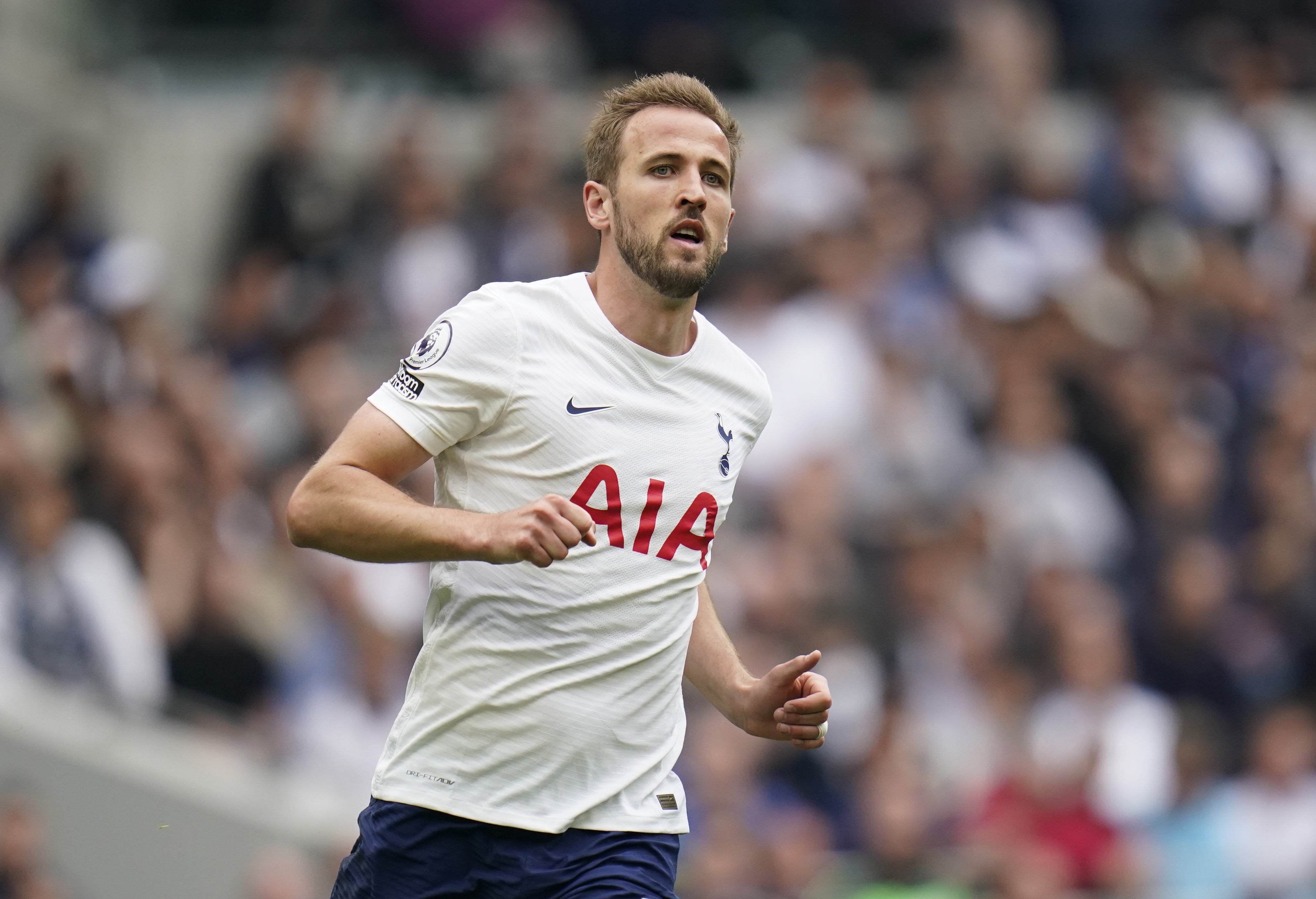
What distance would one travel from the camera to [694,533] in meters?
4.54

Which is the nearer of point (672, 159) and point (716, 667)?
point (672, 159)

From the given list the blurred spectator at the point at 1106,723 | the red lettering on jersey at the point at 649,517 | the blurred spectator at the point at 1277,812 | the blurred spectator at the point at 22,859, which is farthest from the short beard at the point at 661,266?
the blurred spectator at the point at 1277,812

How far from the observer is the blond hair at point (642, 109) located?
4609 millimetres

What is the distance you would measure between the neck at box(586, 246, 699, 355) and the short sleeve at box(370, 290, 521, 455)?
0.30 metres

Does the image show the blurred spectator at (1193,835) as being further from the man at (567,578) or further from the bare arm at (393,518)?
the bare arm at (393,518)

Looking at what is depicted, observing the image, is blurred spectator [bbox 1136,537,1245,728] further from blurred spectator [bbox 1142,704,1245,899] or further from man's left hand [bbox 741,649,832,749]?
man's left hand [bbox 741,649,832,749]

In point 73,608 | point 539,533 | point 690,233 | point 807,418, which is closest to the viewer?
point 539,533

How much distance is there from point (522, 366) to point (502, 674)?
2.32 feet

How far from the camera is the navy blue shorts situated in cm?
430

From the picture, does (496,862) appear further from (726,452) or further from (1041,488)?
(1041,488)

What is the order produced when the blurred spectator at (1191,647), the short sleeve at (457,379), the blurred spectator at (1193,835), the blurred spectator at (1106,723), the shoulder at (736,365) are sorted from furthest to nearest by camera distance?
the blurred spectator at (1191,647), the blurred spectator at (1106,723), the blurred spectator at (1193,835), the shoulder at (736,365), the short sleeve at (457,379)

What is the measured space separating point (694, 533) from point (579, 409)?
1.41 ft

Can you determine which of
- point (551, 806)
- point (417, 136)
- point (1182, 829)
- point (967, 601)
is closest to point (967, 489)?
point (967, 601)

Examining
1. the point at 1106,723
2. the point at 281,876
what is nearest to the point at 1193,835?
the point at 1106,723
